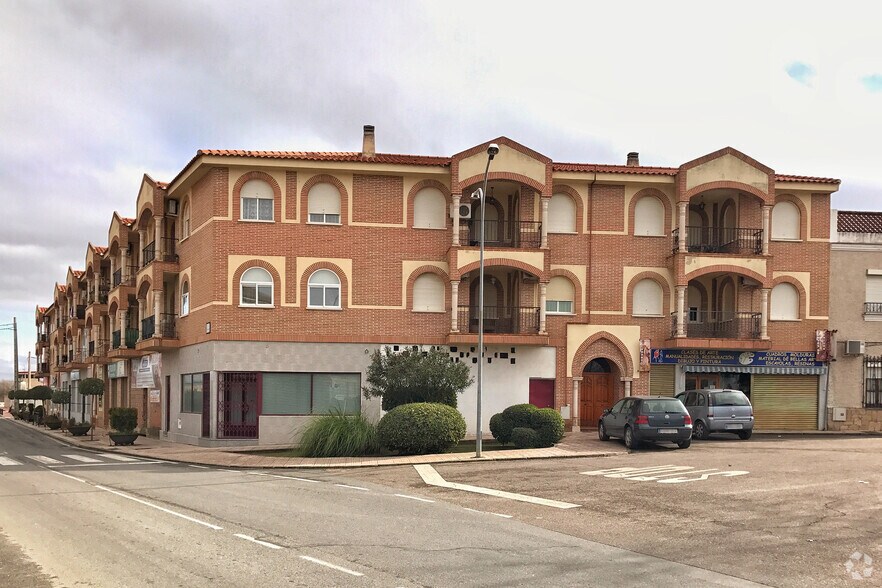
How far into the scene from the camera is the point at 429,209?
101ft

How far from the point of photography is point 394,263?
30375 millimetres

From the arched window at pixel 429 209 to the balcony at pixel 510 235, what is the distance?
892mm

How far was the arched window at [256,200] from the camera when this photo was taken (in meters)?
29.5

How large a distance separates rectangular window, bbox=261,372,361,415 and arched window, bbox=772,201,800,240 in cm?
1748

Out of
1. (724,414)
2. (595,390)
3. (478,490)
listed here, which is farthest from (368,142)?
(478,490)

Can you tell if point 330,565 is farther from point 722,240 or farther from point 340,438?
point 722,240

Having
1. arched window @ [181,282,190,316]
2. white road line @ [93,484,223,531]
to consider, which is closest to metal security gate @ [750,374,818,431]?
arched window @ [181,282,190,316]

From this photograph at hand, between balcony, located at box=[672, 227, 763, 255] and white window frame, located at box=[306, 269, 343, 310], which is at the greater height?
balcony, located at box=[672, 227, 763, 255]

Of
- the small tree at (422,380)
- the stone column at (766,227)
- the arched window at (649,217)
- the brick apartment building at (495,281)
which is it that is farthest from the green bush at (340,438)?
the stone column at (766,227)

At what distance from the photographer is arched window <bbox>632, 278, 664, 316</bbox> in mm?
31969

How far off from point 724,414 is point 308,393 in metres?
14.2

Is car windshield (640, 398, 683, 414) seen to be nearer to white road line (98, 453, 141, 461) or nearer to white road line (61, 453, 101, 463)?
white road line (98, 453, 141, 461)

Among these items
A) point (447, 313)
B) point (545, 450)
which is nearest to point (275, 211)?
point (447, 313)

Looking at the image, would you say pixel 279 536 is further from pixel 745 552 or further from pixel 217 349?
pixel 217 349
